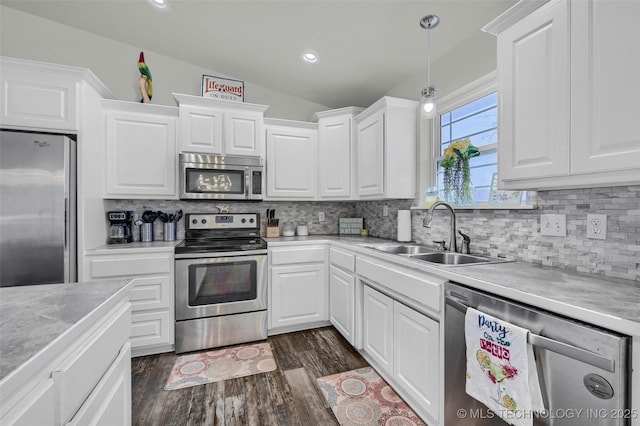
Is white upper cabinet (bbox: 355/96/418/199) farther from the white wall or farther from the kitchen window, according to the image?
the white wall

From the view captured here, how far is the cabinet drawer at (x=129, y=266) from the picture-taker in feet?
7.06

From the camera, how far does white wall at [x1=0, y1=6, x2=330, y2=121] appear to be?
2.53 meters

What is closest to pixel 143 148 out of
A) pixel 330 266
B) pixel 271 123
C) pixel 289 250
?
pixel 271 123

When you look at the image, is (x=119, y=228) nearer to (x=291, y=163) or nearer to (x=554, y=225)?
(x=291, y=163)

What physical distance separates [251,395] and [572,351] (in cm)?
175

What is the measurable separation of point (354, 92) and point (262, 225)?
184 centimetres

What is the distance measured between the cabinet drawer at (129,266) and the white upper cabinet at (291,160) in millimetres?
1194

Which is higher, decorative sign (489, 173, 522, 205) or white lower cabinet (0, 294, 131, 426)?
decorative sign (489, 173, 522, 205)

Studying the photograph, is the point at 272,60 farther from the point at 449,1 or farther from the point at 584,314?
the point at 584,314

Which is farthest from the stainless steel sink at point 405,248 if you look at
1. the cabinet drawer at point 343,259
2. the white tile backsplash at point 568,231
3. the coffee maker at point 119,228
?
the coffee maker at point 119,228

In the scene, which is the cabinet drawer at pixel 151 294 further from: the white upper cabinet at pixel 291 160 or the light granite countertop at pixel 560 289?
the light granite countertop at pixel 560 289

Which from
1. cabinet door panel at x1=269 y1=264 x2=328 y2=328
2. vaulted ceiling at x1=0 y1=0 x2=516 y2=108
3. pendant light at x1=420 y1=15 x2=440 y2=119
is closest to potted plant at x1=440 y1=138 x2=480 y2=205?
pendant light at x1=420 y1=15 x2=440 y2=119

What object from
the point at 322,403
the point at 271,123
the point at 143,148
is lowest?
the point at 322,403

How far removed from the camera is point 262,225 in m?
3.27
